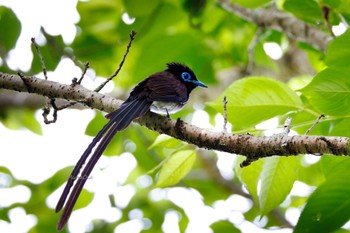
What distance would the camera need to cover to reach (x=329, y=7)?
8.22ft

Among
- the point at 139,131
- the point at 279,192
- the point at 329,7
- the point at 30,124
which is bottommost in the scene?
the point at 279,192

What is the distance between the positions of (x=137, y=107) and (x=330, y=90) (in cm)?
77

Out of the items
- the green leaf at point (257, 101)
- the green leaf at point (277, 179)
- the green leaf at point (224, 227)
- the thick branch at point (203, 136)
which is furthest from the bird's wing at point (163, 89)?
the green leaf at point (224, 227)

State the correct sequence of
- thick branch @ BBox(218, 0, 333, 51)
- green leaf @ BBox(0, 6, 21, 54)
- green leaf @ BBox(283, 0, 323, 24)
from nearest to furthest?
1. green leaf @ BBox(283, 0, 323, 24)
2. thick branch @ BBox(218, 0, 333, 51)
3. green leaf @ BBox(0, 6, 21, 54)

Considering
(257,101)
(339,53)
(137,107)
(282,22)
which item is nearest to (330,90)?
(339,53)

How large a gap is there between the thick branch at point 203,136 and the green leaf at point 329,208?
102 mm

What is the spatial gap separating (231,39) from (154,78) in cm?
199

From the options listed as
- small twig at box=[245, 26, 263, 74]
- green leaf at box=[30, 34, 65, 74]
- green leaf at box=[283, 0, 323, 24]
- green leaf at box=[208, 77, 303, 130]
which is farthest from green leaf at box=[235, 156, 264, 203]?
green leaf at box=[30, 34, 65, 74]

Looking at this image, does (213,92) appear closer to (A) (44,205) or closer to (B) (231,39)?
(B) (231,39)

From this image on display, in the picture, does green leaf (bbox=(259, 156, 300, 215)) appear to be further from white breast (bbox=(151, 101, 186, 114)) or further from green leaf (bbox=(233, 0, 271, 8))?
green leaf (bbox=(233, 0, 271, 8))

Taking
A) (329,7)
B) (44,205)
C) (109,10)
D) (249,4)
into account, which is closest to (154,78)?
(249,4)

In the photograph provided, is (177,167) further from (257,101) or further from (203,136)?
(257,101)

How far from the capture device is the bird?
5.56ft

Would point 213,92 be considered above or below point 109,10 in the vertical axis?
below
